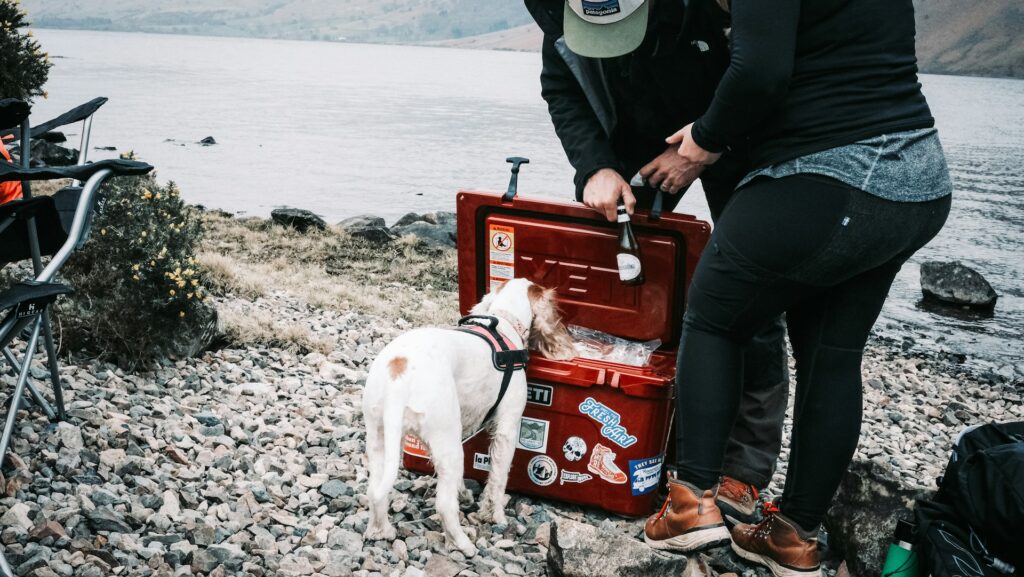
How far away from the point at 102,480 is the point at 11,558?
1.99 ft

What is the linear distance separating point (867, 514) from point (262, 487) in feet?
7.82

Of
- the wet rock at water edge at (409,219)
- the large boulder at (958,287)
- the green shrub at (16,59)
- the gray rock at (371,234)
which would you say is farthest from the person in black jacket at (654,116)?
the wet rock at water edge at (409,219)

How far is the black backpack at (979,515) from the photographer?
6.91 ft

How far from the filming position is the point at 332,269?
8492mm

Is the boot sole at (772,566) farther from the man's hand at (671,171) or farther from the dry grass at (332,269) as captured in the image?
the dry grass at (332,269)

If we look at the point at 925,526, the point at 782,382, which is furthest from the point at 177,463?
the point at 925,526

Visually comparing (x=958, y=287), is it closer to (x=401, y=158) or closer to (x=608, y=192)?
(x=608, y=192)

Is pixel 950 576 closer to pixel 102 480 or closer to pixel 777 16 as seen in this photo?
pixel 777 16

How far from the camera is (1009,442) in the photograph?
233 centimetres

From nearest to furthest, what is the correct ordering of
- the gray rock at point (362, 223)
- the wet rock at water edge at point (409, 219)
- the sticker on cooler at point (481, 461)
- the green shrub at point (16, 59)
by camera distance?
the sticker on cooler at point (481, 461)
the green shrub at point (16, 59)
the gray rock at point (362, 223)
the wet rock at water edge at point (409, 219)

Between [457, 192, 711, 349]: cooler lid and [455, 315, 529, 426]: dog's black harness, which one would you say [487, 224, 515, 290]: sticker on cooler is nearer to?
[457, 192, 711, 349]: cooler lid

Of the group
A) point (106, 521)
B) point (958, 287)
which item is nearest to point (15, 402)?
point (106, 521)

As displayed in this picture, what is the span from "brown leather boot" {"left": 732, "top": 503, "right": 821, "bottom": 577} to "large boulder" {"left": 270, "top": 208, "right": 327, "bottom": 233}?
8372 millimetres

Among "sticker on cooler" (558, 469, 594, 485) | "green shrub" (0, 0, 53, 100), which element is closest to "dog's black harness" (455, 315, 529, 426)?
"sticker on cooler" (558, 469, 594, 485)
